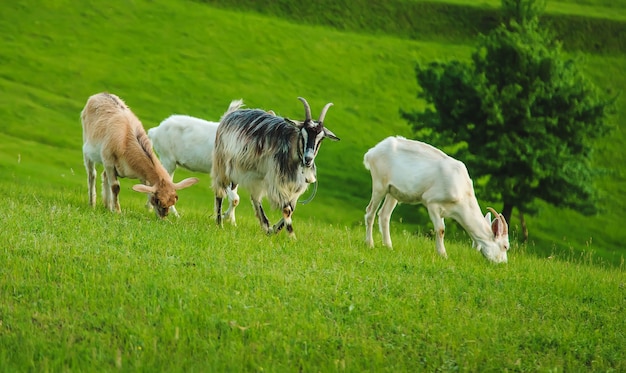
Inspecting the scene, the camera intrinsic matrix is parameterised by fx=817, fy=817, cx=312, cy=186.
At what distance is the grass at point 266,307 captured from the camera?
28.9 feet

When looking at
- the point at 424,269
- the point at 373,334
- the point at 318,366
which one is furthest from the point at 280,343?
the point at 424,269

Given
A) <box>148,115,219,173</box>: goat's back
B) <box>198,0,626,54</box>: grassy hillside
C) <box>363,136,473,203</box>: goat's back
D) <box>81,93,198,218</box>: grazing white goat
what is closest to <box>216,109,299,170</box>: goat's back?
<box>81,93,198,218</box>: grazing white goat

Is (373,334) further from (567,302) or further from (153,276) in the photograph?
(567,302)

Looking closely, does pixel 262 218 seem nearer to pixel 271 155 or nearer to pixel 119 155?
pixel 271 155

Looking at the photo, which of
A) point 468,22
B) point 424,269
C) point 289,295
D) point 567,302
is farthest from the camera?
point 468,22

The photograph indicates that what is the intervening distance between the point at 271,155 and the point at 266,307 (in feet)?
18.5

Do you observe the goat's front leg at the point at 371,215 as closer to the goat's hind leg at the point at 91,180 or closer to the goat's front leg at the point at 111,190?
the goat's front leg at the point at 111,190

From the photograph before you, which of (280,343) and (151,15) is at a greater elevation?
(280,343)

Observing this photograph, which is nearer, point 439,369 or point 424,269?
point 439,369

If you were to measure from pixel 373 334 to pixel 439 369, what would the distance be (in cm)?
100

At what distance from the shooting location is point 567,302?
39.8 feet

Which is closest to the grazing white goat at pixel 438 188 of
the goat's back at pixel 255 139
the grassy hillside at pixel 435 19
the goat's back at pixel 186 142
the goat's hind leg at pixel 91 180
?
the goat's back at pixel 255 139

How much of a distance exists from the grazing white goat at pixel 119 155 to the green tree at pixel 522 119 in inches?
769

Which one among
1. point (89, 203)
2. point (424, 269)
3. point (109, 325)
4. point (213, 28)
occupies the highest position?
point (109, 325)
